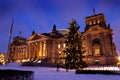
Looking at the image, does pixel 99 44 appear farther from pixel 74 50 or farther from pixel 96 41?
pixel 74 50

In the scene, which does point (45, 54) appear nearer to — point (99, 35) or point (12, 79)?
point (99, 35)

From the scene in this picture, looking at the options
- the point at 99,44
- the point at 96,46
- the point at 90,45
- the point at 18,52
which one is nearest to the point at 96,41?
the point at 99,44

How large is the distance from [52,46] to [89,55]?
2621 cm

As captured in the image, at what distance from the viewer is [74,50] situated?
41.3m

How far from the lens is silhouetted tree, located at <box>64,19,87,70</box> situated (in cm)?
4004

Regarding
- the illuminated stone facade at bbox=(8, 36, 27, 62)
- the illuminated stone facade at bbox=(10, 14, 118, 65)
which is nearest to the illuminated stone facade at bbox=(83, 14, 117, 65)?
the illuminated stone facade at bbox=(10, 14, 118, 65)

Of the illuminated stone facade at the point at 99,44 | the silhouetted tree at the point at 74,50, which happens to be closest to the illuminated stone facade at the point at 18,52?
the illuminated stone facade at the point at 99,44

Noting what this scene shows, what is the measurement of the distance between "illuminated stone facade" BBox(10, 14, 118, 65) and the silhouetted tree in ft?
39.0

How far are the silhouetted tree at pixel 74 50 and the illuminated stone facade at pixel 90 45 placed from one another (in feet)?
39.0

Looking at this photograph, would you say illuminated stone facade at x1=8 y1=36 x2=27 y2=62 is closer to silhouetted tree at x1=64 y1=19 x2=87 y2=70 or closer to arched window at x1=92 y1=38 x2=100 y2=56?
arched window at x1=92 y1=38 x2=100 y2=56

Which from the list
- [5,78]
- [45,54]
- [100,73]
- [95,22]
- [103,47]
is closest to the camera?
[5,78]

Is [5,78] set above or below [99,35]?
below

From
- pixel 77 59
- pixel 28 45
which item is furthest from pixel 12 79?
pixel 28 45

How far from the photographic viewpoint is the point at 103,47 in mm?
71125
